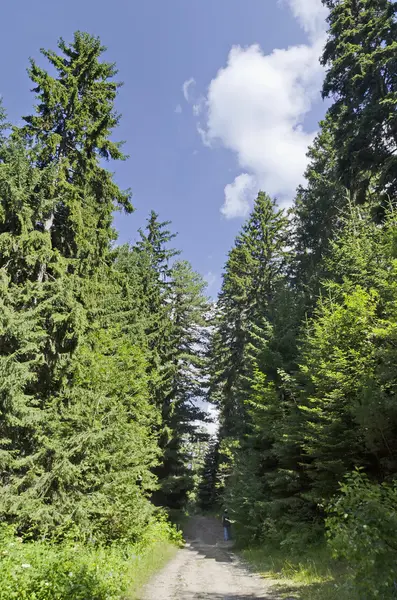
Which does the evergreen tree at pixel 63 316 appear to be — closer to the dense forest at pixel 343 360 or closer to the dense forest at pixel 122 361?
the dense forest at pixel 122 361

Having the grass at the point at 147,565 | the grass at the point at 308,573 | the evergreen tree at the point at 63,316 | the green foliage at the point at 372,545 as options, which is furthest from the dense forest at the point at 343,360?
the evergreen tree at the point at 63,316

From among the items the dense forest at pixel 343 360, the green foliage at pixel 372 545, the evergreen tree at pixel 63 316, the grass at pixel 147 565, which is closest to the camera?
the green foliage at pixel 372 545

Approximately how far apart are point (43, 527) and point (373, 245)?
585 inches

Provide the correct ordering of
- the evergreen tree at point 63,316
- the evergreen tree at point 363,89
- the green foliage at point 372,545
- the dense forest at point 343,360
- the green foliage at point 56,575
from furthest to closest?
the evergreen tree at point 363,89
the evergreen tree at point 63,316
the dense forest at point 343,360
the green foliage at point 56,575
the green foliage at point 372,545

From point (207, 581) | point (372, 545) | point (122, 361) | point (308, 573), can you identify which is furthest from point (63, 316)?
point (308, 573)

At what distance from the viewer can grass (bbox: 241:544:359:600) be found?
306 inches

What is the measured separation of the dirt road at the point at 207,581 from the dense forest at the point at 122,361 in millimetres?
1393

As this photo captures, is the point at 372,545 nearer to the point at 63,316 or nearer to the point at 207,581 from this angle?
the point at 207,581

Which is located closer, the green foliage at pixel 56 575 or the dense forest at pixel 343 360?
the green foliage at pixel 56 575

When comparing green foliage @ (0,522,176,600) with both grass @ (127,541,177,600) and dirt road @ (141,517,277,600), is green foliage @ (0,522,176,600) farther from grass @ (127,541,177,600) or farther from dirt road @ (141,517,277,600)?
dirt road @ (141,517,277,600)

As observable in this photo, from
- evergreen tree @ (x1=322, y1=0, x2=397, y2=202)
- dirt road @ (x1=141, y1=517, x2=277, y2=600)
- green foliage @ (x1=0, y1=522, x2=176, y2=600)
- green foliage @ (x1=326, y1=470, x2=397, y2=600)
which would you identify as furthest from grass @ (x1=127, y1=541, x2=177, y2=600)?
evergreen tree @ (x1=322, y1=0, x2=397, y2=202)

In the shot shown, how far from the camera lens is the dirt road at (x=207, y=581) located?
29.4ft

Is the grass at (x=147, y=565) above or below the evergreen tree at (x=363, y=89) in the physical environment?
below

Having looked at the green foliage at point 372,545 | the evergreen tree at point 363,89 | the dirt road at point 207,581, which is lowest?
the dirt road at point 207,581
